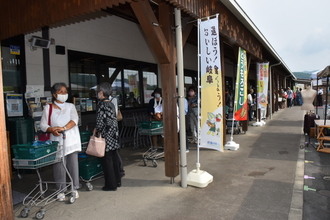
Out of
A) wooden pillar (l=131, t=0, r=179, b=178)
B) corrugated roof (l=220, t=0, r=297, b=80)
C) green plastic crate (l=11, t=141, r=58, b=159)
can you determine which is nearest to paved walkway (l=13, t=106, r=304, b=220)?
wooden pillar (l=131, t=0, r=179, b=178)

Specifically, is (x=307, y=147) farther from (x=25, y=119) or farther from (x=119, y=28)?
(x=25, y=119)

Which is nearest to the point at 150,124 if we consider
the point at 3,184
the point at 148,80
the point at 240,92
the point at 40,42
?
the point at 240,92

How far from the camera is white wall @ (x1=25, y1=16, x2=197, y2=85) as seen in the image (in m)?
6.00

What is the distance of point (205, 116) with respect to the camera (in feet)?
14.9

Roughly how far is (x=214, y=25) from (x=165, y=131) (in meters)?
2.11

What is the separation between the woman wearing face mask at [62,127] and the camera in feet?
13.1

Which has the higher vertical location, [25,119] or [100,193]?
[25,119]

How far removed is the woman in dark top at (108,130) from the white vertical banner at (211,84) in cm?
165

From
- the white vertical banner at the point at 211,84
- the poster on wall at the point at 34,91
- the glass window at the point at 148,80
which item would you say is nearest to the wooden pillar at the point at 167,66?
the white vertical banner at the point at 211,84

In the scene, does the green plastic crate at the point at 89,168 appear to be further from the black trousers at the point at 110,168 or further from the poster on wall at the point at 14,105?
the poster on wall at the point at 14,105

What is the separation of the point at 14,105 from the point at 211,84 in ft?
14.6

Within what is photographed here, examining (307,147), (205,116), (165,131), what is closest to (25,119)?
(165,131)

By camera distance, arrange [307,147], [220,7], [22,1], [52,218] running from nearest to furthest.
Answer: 1. [52,218]
2. [22,1]
3. [220,7]
4. [307,147]

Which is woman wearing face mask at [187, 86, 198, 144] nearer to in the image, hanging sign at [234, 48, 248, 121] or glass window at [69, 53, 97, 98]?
hanging sign at [234, 48, 248, 121]
